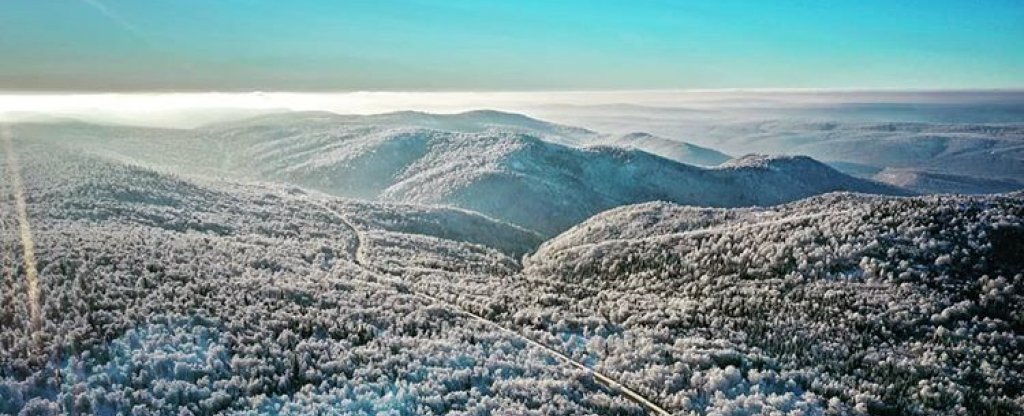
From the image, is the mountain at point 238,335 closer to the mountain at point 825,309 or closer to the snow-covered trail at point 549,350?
the snow-covered trail at point 549,350

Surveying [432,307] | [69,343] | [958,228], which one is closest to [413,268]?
[432,307]

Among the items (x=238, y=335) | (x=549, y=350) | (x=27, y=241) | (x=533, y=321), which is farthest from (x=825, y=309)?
(x=27, y=241)

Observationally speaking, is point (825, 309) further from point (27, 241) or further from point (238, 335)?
point (27, 241)

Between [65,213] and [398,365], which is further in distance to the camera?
[65,213]

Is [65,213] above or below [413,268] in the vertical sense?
above

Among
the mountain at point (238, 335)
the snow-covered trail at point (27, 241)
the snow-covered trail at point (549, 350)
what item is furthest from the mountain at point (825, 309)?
the snow-covered trail at point (27, 241)

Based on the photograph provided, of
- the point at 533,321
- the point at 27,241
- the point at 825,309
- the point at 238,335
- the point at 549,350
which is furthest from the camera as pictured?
the point at 27,241

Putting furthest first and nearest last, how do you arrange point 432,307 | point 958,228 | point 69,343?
point 958,228 < point 432,307 < point 69,343

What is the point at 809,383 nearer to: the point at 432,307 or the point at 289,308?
the point at 432,307
